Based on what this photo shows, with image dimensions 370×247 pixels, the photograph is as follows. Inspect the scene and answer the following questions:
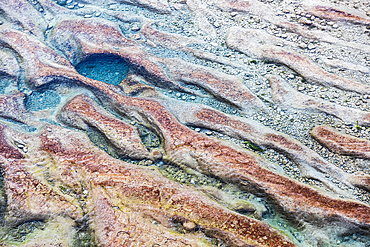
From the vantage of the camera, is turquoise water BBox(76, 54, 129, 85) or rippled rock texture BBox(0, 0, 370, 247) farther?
turquoise water BBox(76, 54, 129, 85)

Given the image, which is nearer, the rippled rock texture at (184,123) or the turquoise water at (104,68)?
the rippled rock texture at (184,123)

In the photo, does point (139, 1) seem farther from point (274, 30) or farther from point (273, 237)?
point (273, 237)

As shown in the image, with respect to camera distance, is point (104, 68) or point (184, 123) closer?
point (184, 123)

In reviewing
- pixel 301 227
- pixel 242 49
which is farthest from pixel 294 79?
pixel 301 227
